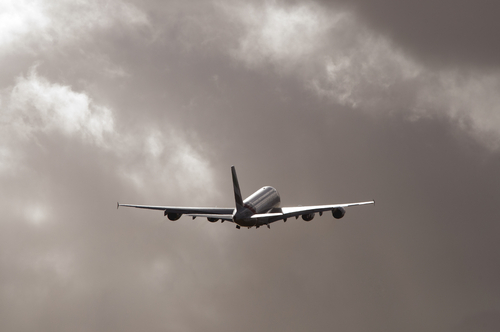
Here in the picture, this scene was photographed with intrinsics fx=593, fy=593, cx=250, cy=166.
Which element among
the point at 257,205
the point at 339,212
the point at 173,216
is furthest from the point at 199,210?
the point at 339,212

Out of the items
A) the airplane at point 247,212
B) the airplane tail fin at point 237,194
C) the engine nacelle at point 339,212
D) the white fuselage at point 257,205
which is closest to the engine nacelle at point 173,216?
the airplane at point 247,212

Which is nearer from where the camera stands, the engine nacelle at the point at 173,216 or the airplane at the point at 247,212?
the airplane at the point at 247,212

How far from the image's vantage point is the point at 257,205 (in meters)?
102

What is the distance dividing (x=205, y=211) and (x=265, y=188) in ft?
68.8

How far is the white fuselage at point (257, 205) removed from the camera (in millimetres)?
91688

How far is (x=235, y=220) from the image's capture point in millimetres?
91750

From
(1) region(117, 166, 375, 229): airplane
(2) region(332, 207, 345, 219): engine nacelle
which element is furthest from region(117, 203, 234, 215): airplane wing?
(2) region(332, 207, 345, 219): engine nacelle

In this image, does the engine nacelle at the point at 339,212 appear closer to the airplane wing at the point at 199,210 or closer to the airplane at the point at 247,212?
the airplane at the point at 247,212

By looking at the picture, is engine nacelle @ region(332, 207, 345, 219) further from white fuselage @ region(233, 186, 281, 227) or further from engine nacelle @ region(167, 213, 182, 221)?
engine nacelle @ region(167, 213, 182, 221)

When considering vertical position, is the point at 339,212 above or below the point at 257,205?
below

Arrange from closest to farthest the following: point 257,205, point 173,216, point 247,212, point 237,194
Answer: point 237,194, point 247,212, point 173,216, point 257,205

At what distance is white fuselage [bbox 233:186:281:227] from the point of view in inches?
3610

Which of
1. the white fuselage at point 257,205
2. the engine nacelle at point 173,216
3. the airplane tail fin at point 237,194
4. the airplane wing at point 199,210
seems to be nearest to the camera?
the airplane tail fin at point 237,194

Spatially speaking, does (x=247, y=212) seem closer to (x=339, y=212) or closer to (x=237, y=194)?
(x=237, y=194)
